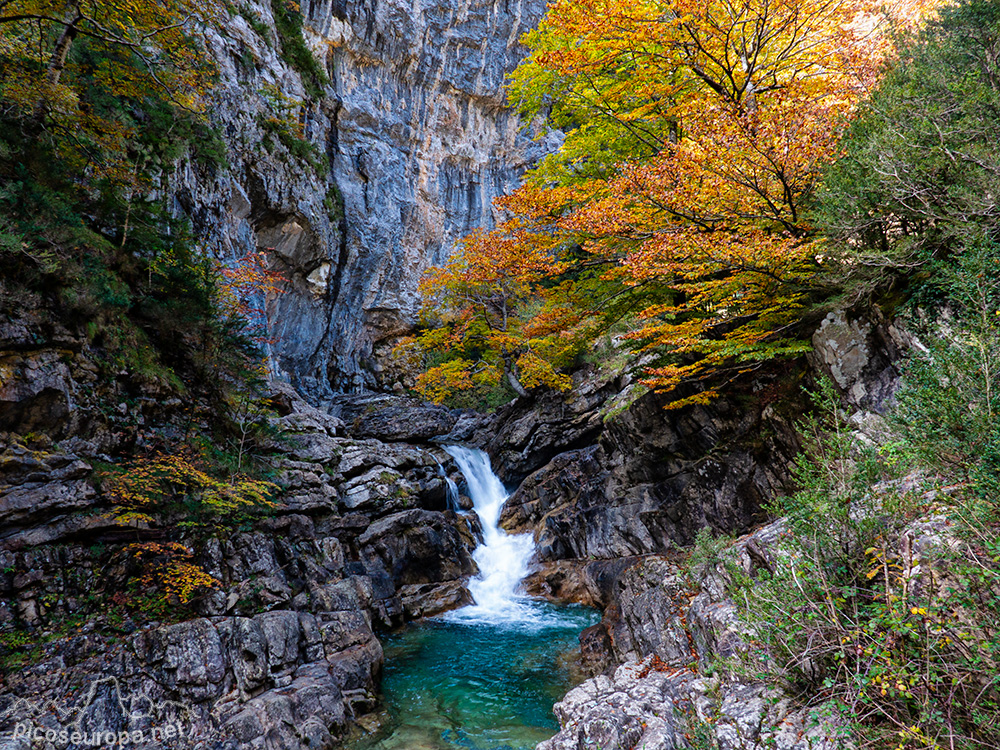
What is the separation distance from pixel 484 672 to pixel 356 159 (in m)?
24.8

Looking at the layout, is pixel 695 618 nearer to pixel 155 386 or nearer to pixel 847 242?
pixel 847 242

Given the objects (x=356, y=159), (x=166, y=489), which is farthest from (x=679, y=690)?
(x=356, y=159)

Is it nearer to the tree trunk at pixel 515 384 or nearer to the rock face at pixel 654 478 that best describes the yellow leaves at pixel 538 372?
the tree trunk at pixel 515 384

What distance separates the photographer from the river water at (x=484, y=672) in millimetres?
7117

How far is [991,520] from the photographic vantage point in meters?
2.88

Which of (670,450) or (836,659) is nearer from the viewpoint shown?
(836,659)

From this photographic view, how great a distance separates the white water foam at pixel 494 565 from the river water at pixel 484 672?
4cm

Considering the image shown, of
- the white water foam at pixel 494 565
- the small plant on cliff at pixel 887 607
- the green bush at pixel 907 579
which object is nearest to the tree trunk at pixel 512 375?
the white water foam at pixel 494 565

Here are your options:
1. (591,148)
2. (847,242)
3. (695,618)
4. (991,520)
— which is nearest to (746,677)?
(695,618)

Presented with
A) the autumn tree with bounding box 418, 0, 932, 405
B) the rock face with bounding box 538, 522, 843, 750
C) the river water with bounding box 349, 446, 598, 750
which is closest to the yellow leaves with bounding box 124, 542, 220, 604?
the river water with bounding box 349, 446, 598, 750

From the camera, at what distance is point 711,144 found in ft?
22.0

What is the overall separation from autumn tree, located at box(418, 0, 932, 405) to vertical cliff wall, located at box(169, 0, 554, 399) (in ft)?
37.6

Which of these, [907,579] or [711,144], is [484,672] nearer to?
[907,579]

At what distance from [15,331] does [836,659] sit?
1145 centimetres
